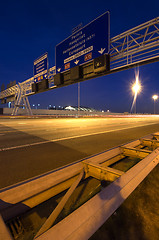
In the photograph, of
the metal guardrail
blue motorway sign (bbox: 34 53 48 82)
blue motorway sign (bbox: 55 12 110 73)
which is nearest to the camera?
the metal guardrail

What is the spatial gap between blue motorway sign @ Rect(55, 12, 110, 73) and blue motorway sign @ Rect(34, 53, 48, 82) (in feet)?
9.74

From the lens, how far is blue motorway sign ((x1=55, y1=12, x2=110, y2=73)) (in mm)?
8891

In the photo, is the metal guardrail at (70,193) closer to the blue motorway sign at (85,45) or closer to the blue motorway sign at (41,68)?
the blue motorway sign at (85,45)

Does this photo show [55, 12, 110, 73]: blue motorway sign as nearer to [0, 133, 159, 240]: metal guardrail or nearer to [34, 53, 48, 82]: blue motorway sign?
[34, 53, 48, 82]: blue motorway sign

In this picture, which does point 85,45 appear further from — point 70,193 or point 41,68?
point 70,193

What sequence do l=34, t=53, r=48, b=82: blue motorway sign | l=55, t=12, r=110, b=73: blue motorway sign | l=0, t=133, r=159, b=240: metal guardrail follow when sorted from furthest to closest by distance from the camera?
l=34, t=53, r=48, b=82: blue motorway sign
l=55, t=12, r=110, b=73: blue motorway sign
l=0, t=133, r=159, b=240: metal guardrail

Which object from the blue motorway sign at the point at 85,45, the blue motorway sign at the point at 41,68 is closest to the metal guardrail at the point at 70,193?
the blue motorway sign at the point at 85,45

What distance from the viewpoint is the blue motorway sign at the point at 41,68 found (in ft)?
A: 50.2

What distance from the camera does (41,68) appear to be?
1587 centimetres

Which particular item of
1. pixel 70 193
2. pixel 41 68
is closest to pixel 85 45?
pixel 41 68

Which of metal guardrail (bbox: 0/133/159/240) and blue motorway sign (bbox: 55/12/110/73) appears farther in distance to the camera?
blue motorway sign (bbox: 55/12/110/73)

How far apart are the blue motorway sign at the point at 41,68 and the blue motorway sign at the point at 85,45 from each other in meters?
2.97

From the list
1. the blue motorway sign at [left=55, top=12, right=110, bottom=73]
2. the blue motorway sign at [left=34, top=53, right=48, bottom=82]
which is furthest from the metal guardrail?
the blue motorway sign at [left=34, top=53, right=48, bottom=82]

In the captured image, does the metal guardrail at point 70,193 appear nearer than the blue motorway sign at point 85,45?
Yes
